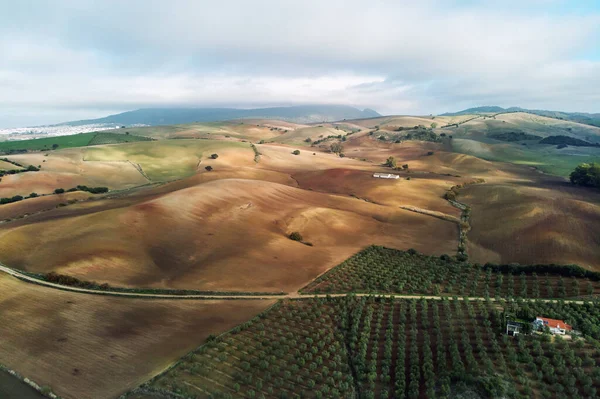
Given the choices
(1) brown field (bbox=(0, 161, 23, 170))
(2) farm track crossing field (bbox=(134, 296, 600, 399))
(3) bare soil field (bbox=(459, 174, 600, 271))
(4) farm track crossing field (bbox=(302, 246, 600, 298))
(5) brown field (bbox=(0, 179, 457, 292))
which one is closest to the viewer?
(2) farm track crossing field (bbox=(134, 296, 600, 399))

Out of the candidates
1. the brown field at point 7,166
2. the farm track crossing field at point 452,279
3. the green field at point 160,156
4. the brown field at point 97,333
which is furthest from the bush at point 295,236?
the brown field at point 7,166

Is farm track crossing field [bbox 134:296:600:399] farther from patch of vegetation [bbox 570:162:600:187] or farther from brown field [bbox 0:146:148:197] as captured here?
brown field [bbox 0:146:148:197]

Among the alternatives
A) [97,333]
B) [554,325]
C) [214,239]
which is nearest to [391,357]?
[554,325]

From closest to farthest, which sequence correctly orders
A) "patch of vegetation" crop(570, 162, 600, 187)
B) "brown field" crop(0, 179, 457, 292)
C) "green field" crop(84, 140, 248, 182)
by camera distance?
"brown field" crop(0, 179, 457, 292), "patch of vegetation" crop(570, 162, 600, 187), "green field" crop(84, 140, 248, 182)

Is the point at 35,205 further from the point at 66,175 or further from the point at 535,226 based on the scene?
the point at 535,226

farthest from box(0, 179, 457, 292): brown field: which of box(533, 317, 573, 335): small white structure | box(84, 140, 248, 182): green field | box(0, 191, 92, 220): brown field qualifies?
box(84, 140, 248, 182): green field

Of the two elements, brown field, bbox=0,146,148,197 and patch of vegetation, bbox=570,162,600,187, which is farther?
brown field, bbox=0,146,148,197
